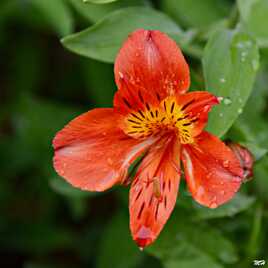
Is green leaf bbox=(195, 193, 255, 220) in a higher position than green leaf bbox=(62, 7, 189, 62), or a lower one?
lower

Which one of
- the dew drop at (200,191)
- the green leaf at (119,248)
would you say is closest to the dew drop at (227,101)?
the dew drop at (200,191)

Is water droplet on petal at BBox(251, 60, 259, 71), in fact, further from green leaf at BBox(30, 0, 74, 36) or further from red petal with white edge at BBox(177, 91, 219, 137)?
green leaf at BBox(30, 0, 74, 36)

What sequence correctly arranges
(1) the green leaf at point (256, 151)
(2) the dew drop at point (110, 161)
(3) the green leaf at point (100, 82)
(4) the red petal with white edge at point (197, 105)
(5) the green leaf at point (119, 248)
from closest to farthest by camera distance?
(4) the red petal with white edge at point (197, 105), (2) the dew drop at point (110, 161), (1) the green leaf at point (256, 151), (5) the green leaf at point (119, 248), (3) the green leaf at point (100, 82)

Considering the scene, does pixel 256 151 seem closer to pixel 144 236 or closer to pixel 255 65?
pixel 255 65

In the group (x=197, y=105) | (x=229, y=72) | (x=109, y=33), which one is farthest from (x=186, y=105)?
(x=109, y=33)

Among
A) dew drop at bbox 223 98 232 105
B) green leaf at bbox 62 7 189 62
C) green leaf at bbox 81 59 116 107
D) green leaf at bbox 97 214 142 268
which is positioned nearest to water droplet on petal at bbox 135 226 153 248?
dew drop at bbox 223 98 232 105

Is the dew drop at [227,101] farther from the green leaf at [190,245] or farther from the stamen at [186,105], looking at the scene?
the green leaf at [190,245]

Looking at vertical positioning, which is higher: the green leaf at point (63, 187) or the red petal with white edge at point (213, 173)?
the red petal with white edge at point (213, 173)

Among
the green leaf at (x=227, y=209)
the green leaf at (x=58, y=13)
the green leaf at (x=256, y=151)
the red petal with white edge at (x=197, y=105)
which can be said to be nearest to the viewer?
the red petal with white edge at (x=197, y=105)
